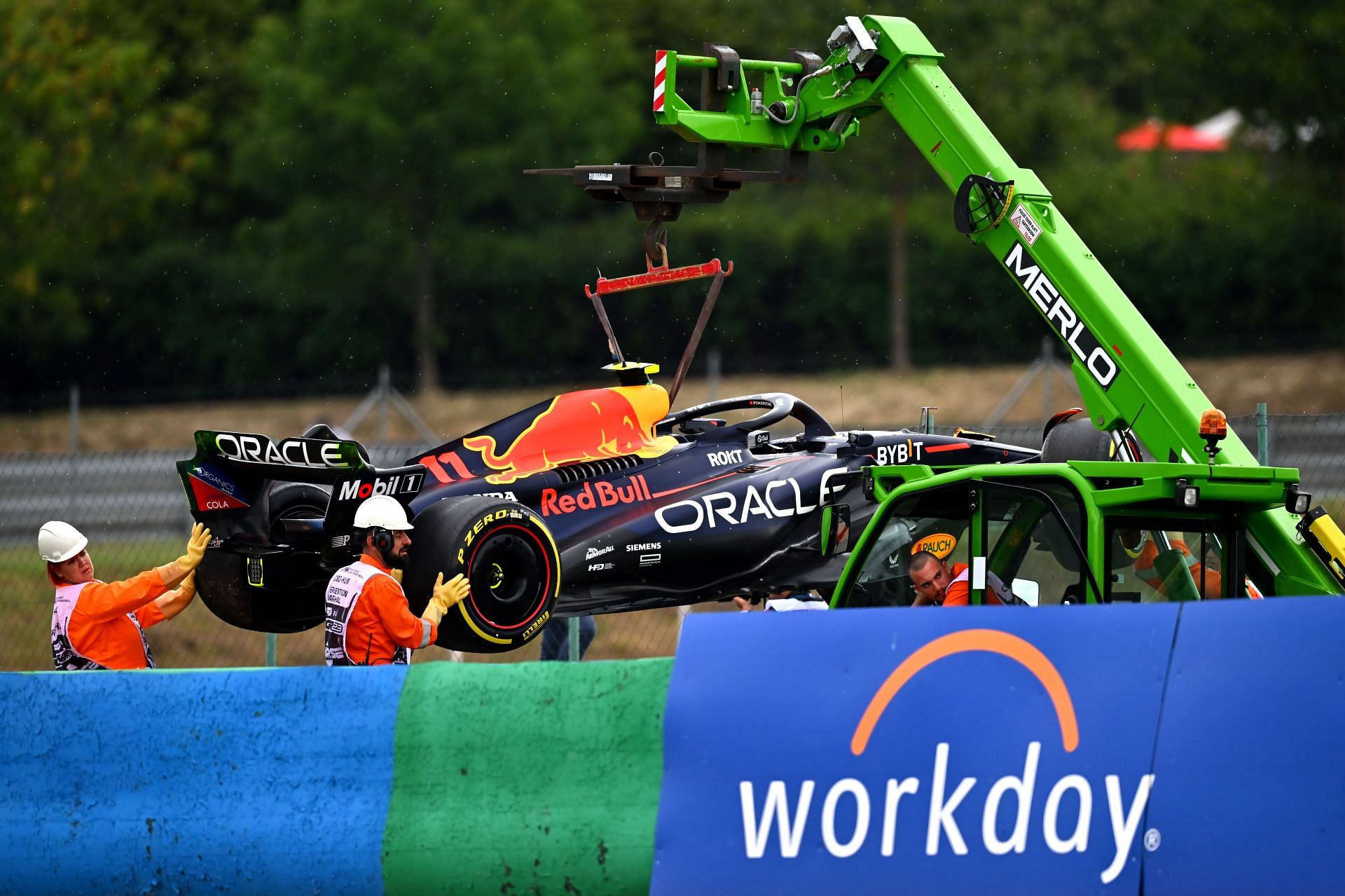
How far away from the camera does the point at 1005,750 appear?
5.56m

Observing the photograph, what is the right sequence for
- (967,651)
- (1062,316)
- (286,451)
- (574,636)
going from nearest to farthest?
(967,651), (286,451), (1062,316), (574,636)

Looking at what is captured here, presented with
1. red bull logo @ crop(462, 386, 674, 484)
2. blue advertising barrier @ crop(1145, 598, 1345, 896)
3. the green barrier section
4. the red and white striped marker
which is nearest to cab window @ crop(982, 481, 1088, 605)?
blue advertising barrier @ crop(1145, 598, 1345, 896)

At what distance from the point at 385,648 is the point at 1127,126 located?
34600 millimetres

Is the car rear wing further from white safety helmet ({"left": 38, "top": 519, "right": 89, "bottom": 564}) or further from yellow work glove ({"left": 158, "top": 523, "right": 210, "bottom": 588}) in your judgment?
white safety helmet ({"left": 38, "top": 519, "right": 89, "bottom": 564})

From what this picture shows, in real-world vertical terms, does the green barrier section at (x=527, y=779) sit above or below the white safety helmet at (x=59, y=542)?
below

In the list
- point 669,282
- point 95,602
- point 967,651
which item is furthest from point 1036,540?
point 95,602

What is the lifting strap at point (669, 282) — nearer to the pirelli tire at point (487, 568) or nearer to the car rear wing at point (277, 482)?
the pirelli tire at point (487, 568)

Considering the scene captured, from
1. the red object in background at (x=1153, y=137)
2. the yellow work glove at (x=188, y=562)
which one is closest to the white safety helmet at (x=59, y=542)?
the yellow work glove at (x=188, y=562)

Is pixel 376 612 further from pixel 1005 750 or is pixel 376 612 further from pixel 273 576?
pixel 1005 750

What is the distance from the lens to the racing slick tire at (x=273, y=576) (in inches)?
327

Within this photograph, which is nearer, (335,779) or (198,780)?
(335,779)

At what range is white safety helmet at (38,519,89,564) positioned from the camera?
8023 mm

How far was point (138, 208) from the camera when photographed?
29672 millimetres

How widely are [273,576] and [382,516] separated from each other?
79 centimetres
